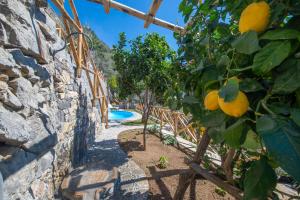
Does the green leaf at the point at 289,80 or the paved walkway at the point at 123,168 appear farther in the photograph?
the paved walkway at the point at 123,168

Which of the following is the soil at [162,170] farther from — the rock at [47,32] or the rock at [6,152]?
the rock at [47,32]

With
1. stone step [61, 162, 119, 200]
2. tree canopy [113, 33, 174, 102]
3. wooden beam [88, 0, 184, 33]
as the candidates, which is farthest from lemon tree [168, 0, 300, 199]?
tree canopy [113, 33, 174, 102]

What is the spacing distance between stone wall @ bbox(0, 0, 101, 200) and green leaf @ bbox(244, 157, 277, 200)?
70.2 inches

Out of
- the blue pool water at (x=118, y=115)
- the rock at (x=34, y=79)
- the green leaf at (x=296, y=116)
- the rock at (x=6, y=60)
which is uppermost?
the rock at (x=6, y=60)

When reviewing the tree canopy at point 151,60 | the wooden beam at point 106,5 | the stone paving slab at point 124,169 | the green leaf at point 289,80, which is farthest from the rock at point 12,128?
the tree canopy at point 151,60

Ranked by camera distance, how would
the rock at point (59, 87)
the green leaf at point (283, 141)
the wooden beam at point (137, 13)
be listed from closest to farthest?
the green leaf at point (283, 141)
the wooden beam at point (137, 13)
the rock at point (59, 87)

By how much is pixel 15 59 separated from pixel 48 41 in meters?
1.24

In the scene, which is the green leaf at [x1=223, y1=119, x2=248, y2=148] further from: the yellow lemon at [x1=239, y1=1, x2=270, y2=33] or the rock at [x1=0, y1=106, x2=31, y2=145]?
the rock at [x1=0, y1=106, x2=31, y2=145]

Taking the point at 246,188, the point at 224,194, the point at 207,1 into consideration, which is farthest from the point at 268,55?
the point at 224,194

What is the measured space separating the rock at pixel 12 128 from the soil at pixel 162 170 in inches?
59.7

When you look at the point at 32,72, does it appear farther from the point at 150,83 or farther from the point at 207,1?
the point at 150,83

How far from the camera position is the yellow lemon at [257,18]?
0.52 metres

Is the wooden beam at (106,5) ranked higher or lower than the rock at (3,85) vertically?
higher

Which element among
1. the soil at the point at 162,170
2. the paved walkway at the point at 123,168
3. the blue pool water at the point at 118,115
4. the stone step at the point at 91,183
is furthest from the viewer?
the blue pool water at the point at 118,115
